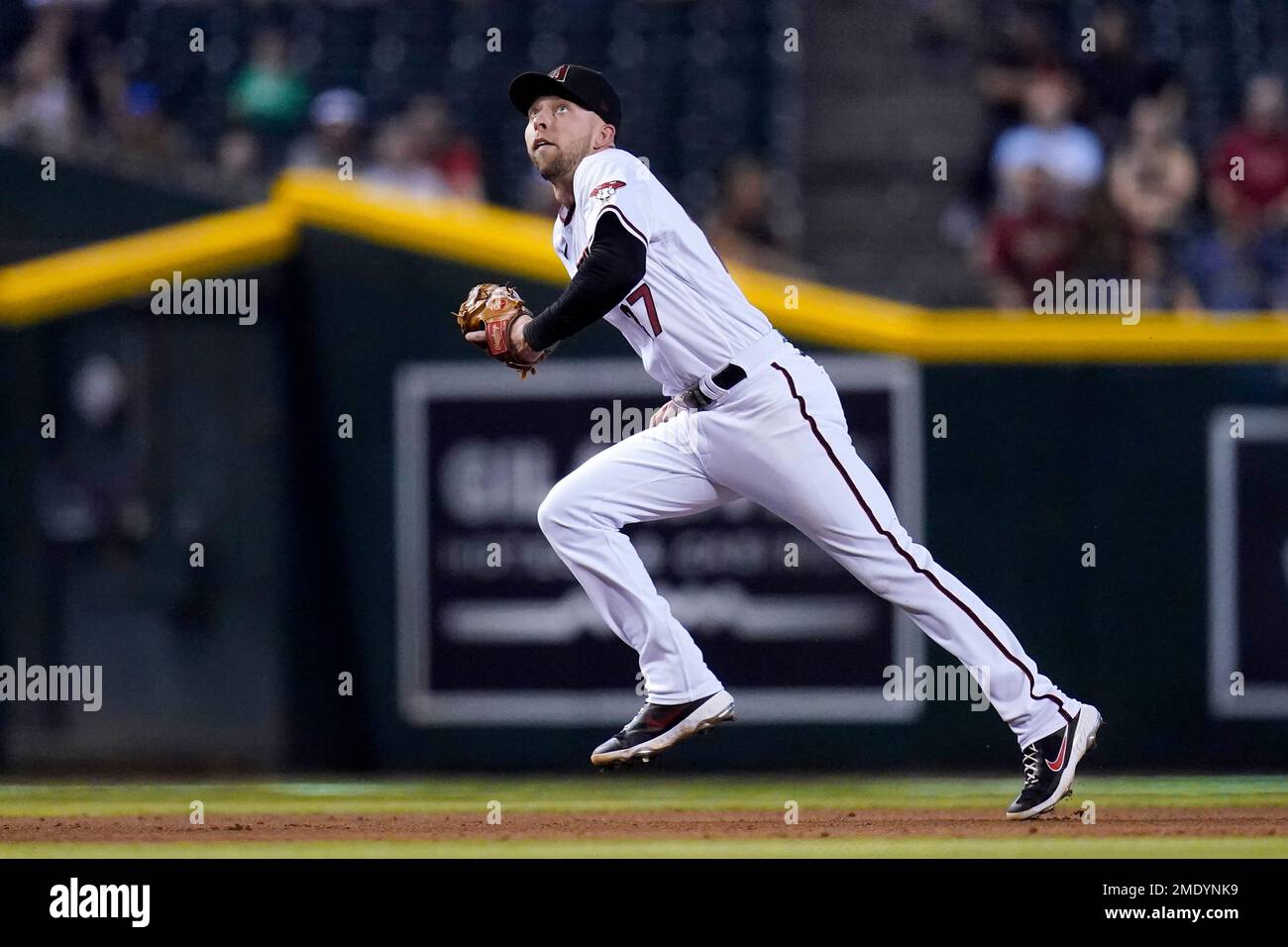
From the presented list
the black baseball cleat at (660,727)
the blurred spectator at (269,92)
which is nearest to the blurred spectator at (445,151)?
the blurred spectator at (269,92)

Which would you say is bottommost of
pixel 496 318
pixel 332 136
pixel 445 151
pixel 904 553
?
pixel 904 553

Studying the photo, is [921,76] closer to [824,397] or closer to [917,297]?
[917,297]

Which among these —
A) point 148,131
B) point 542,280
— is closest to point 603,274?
point 542,280

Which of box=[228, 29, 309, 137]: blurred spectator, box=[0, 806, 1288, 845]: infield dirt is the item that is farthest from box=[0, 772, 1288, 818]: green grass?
box=[228, 29, 309, 137]: blurred spectator

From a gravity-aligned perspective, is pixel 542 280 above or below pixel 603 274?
above

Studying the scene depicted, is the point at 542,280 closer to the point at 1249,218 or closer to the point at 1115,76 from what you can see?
the point at 1249,218

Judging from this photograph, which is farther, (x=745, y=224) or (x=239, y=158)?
(x=239, y=158)

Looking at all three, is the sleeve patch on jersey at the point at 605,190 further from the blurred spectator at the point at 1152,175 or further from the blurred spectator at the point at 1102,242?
the blurred spectator at the point at 1152,175

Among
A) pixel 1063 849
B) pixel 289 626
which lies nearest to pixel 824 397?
pixel 1063 849
